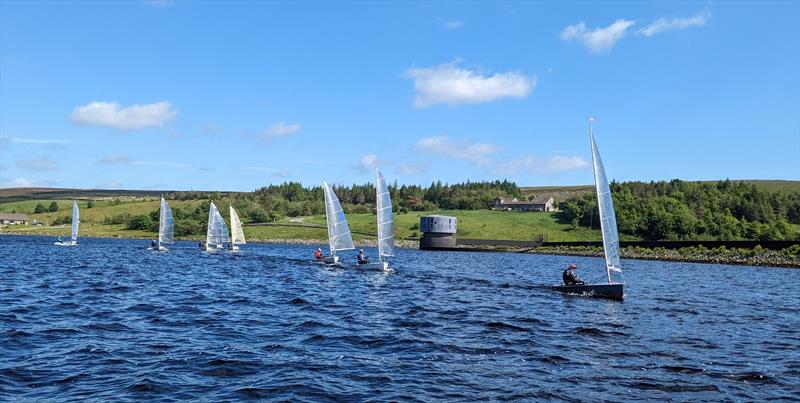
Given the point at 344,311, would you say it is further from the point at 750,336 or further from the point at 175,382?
the point at 750,336

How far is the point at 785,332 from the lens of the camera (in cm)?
2961

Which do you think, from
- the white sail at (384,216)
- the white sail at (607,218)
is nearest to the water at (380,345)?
the white sail at (607,218)

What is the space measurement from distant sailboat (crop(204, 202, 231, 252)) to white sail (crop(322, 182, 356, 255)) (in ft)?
136

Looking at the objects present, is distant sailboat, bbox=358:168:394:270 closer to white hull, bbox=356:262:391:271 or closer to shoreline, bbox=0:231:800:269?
white hull, bbox=356:262:391:271

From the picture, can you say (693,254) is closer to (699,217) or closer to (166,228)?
(699,217)

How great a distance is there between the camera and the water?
56.7 ft

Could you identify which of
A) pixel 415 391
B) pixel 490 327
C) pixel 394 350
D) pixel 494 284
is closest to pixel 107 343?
pixel 394 350

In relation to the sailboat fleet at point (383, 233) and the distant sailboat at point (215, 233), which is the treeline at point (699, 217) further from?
the distant sailboat at point (215, 233)

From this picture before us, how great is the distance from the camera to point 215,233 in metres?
108

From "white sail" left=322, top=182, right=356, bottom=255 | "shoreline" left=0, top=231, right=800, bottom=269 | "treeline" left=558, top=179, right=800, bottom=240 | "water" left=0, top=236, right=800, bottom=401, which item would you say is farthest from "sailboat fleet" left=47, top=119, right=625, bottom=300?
"treeline" left=558, top=179, right=800, bottom=240

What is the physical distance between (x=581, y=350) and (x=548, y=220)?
174m

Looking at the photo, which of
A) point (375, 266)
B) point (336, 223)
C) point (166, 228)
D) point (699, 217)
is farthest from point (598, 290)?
point (699, 217)

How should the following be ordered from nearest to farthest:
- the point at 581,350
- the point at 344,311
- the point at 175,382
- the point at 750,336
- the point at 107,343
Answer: the point at 175,382 → the point at 107,343 → the point at 581,350 → the point at 750,336 → the point at 344,311

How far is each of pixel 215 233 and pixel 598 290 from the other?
3121 inches
